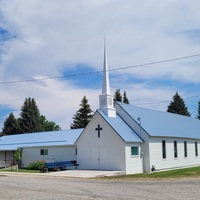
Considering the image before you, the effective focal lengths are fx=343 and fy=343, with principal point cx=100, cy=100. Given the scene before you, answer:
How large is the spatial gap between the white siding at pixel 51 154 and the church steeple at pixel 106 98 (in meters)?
6.48

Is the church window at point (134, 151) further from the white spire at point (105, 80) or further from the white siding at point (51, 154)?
the white siding at point (51, 154)

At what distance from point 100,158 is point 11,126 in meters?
52.0

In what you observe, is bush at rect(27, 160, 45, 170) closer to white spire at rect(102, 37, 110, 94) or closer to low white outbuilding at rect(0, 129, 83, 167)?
low white outbuilding at rect(0, 129, 83, 167)

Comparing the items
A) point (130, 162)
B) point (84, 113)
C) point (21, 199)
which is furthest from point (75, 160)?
point (84, 113)

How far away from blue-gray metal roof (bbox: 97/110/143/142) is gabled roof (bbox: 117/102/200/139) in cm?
116

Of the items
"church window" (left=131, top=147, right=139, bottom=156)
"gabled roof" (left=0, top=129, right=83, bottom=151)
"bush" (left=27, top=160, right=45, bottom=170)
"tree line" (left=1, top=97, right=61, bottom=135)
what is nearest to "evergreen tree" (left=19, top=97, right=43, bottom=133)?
"tree line" (left=1, top=97, right=61, bottom=135)

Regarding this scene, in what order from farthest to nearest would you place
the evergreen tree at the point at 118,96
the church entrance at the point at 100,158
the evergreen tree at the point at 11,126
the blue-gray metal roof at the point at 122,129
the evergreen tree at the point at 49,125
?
the evergreen tree at the point at 49,125 < the evergreen tree at the point at 11,126 < the evergreen tree at the point at 118,96 < the church entrance at the point at 100,158 < the blue-gray metal roof at the point at 122,129

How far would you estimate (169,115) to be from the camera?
43.1 metres

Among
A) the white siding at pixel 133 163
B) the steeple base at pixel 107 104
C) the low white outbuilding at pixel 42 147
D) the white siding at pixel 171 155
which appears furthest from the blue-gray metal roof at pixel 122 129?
the low white outbuilding at pixel 42 147

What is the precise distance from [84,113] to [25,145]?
27.1 meters

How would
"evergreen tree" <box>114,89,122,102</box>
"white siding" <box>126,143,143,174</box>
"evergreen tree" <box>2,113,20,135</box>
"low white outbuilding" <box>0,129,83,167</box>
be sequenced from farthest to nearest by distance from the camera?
"evergreen tree" <box>2,113,20,135</box> → "evergreen tree" <box>114,89,122,102</box> → "low white outbuilding" <box>0,129,83,167</box> → "white siding" <box>126,143,143,174</box>

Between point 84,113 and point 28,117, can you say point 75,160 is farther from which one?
point 28,117

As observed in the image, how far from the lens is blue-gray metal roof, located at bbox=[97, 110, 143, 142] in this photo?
102ft

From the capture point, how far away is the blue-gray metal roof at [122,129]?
31031 mm
